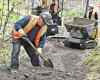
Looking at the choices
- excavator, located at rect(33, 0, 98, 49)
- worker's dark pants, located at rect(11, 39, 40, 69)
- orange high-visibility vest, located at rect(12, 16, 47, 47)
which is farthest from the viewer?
excavator, located at rect(33, 0, 98, 49)

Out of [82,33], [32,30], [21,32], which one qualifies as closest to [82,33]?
[82,33]

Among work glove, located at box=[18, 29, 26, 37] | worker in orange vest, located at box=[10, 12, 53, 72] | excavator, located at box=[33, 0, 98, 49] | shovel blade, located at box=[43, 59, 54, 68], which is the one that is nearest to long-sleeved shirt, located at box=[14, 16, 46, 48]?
worker in orange vest, located at box=[10, 12, 53, 72]

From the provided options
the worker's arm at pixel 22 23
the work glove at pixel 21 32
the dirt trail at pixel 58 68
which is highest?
the worker's arm at pixel 22 23

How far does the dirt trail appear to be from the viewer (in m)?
10.1

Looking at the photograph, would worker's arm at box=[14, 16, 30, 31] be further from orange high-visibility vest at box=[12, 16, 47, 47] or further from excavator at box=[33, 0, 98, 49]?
excavator at box=[33, 0, 98, 49]

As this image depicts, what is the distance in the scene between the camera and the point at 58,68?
12.7m

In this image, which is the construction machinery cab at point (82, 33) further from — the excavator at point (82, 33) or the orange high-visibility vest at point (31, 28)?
the orange high-visibility vest at point (31, 28)

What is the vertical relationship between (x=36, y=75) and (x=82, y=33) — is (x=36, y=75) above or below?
above

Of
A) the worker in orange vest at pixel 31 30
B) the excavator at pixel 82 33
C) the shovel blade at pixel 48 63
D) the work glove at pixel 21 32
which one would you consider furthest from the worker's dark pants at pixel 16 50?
the excavator at pixel 82 33

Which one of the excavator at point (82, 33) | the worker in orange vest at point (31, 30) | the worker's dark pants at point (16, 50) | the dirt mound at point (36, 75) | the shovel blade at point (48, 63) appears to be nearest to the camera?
the dirt mound at point (36, 75)

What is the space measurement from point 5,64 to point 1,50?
5.78 ft

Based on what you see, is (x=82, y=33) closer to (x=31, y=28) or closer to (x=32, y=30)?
(x=32, y=30)

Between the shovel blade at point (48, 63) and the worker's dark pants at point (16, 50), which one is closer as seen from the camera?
the worker's dark pants at point (16, 50)

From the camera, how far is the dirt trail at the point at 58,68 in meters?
10.1
